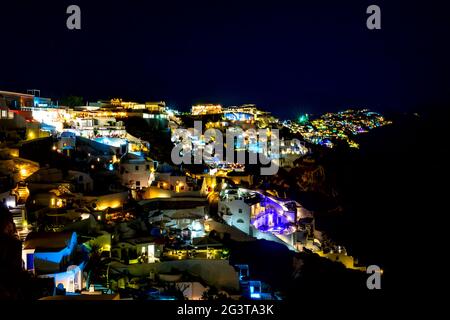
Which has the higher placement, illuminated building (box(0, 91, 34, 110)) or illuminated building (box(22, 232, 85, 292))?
illuminated building (box(0, 91, 34, 110))

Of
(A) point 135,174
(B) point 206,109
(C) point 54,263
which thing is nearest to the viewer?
(C) point 54,263

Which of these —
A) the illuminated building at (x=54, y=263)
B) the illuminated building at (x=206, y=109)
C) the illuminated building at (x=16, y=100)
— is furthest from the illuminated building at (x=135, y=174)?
the illuminated building at (x=206, y=109)

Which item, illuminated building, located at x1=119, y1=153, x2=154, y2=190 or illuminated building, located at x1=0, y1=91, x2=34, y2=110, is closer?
illuminated building, located at x1=119, y1=153, x2=154, y2=190

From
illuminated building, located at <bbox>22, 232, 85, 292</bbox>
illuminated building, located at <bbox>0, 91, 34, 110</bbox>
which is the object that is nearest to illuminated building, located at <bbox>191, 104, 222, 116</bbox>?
illuminated building, located at <bbox>0, 91, 34, 110</bbox>

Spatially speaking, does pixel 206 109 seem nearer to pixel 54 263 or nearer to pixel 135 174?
pixel 135 174

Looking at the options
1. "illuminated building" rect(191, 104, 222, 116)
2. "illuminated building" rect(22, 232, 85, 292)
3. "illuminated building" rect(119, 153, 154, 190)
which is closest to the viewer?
"illuminated building" rect(22, 232, 85, 292)

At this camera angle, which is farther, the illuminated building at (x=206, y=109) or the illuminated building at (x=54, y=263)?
the illuminated building at (x=206, y=109)

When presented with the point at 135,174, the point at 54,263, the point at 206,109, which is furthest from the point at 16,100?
the point at 206,109

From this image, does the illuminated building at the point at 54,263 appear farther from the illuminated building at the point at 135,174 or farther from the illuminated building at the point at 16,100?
A: the illuminated building at the point at 16,100

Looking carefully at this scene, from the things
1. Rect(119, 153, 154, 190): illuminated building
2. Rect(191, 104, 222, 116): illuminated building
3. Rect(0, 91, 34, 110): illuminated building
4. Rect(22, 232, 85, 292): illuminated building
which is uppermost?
Rect(191, 104, 222, 116): illuminated building

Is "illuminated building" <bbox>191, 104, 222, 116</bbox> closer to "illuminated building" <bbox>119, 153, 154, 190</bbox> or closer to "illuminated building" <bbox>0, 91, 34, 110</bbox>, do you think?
"illuminated building" <bbox>0, 91, 34, 110</bbox>
